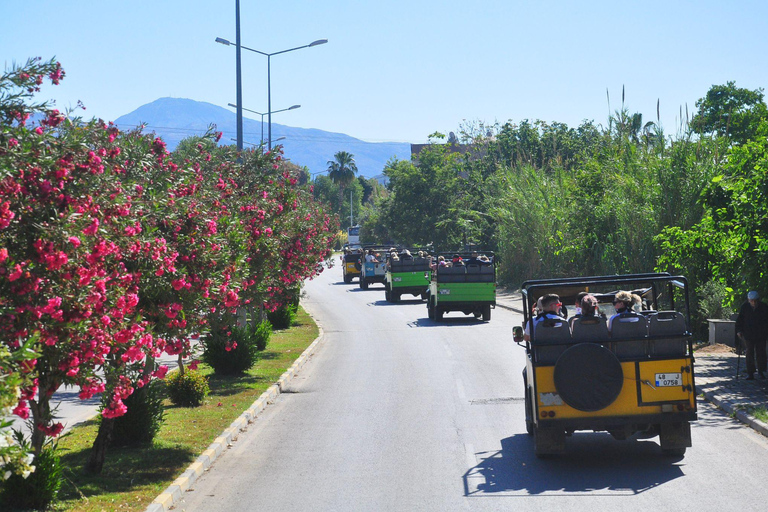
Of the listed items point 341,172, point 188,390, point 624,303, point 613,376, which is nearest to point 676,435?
point 613,376

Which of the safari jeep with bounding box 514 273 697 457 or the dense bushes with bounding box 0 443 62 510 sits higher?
the safari jeep with bounding box 514 273 697 457

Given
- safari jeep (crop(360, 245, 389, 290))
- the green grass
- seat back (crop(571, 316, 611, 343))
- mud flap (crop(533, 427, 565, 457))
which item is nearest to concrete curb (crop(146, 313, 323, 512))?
the green grass

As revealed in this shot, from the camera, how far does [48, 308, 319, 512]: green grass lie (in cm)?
859

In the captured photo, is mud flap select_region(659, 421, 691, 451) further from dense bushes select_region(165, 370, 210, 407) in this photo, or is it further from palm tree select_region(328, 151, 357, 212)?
palm tree select_region(328, 151, 357, 212)

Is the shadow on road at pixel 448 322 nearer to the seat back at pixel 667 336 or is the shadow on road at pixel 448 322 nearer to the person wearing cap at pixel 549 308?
the person wearing cap at pixel 549 308

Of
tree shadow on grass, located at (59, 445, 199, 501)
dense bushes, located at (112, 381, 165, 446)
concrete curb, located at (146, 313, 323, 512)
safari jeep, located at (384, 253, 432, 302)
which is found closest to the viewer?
concrete curb, located at (146, 313, 323, 512)

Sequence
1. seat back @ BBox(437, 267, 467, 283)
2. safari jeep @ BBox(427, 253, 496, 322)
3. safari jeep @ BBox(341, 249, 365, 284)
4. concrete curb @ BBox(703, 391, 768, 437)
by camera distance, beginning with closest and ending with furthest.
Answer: concrete curb @ BBox(703, 391, 768, 437)
seat back @ BBox(437, 267, 467, 283)
safari jeep @ BBox(427, 253, 496, 322)
safari jeep @ BBox(341, 249, 365, 284)

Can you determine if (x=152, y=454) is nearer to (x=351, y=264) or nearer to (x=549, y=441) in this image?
(x=549, y=441)

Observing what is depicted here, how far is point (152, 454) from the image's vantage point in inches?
420

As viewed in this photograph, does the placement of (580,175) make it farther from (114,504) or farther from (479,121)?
(479,121)

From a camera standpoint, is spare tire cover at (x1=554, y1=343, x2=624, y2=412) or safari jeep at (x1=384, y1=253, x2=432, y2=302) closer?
spare tire cover at (x1=554, y1=343, x2=624, y2=412)

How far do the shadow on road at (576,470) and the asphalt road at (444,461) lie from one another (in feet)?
0.04

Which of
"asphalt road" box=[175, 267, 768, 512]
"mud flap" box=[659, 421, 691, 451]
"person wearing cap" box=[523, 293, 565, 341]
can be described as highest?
"person wearing cap" box=[523, 293, 565, 341]

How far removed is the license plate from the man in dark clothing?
21.6ft
